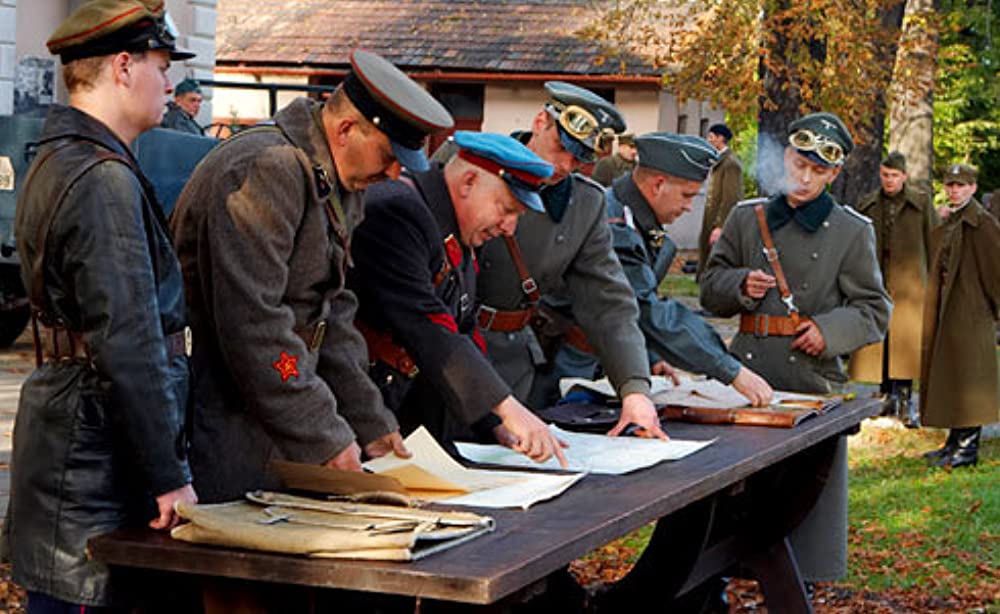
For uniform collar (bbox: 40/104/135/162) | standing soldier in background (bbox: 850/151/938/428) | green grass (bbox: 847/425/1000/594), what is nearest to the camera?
uniform collar (bbox: 40/104/135/162)

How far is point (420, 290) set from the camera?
4750mm

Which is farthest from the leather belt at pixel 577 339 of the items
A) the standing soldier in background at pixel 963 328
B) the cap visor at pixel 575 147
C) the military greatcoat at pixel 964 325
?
the military greatcoat at pixel 964 325

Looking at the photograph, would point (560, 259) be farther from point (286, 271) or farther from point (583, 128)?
point (286, 271)

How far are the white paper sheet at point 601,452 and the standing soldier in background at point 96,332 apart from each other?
1.23 m

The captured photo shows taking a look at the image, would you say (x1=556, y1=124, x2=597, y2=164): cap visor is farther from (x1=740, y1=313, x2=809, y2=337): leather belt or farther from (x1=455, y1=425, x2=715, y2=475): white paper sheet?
(x1=740, y1=313, x2=809, y2=337): leather belt

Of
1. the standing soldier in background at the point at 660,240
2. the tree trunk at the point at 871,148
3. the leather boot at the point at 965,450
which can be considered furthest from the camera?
the tree trunk at the point at 871,148

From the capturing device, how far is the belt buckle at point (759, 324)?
7.68 metres

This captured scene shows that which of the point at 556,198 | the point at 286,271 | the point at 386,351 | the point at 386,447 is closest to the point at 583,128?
the point at 556,198

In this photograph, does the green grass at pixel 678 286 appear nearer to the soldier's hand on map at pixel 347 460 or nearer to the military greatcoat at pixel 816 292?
the military greatcoat at pixel 816 292

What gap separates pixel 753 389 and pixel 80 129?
3131 millimetres

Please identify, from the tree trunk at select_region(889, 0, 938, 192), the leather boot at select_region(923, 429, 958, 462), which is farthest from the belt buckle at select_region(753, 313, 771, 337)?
the tree trunk at select_region(889, 0, 938, 192)

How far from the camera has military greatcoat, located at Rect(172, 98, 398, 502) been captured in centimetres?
403

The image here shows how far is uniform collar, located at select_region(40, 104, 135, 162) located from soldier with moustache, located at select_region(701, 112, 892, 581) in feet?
13.5

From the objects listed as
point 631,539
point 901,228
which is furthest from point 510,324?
point 901,228
